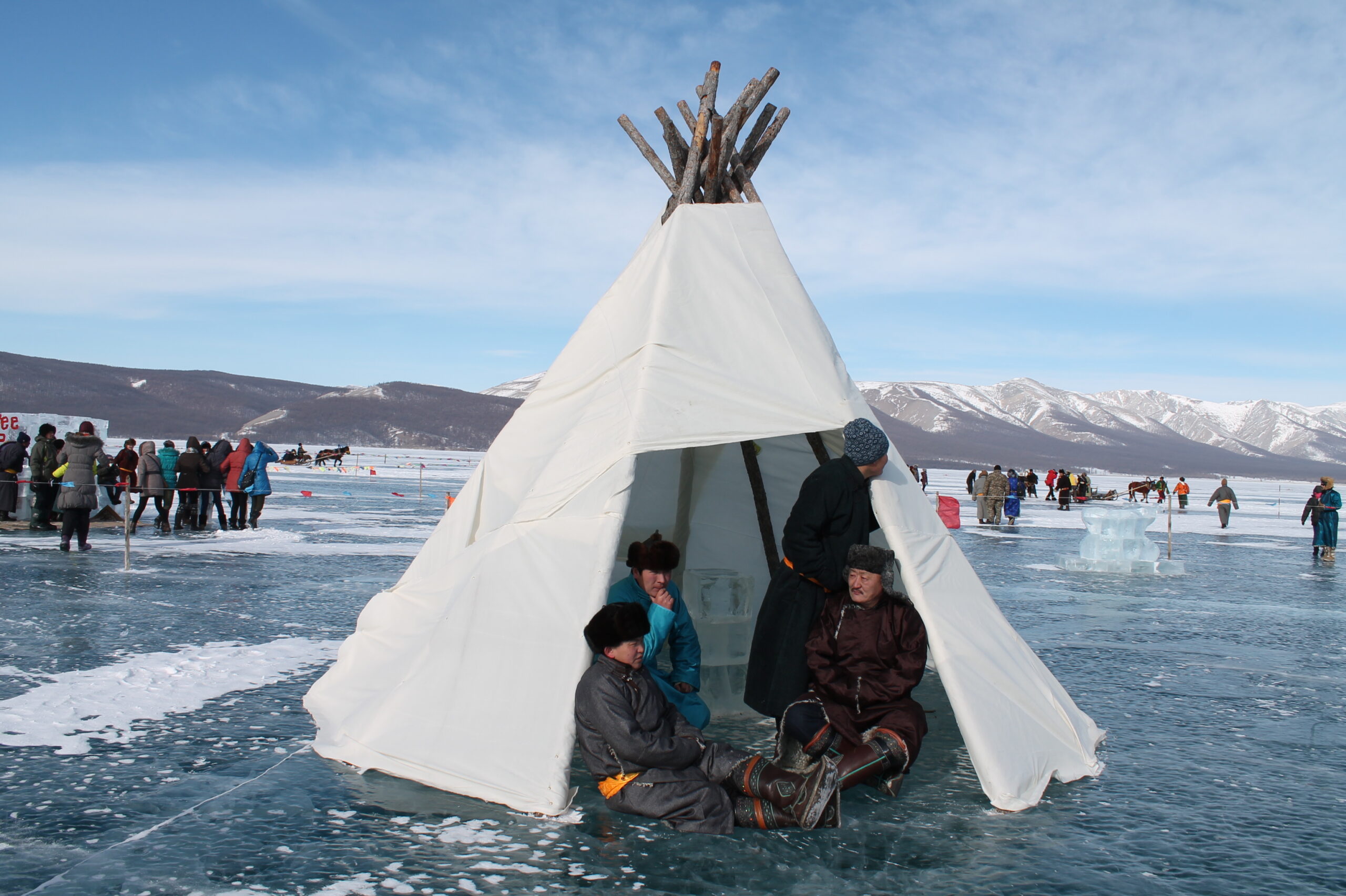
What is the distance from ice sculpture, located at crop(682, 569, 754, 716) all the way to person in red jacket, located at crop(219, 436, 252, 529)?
12188mm

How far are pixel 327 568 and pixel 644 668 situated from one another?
Result: 30.2 feet

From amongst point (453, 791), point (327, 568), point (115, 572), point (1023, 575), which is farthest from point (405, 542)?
point (453, 791)

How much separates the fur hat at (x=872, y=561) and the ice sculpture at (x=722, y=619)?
194 cm

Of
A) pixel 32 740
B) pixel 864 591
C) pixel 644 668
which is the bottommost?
pixel 32 740

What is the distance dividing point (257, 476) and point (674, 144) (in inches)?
512

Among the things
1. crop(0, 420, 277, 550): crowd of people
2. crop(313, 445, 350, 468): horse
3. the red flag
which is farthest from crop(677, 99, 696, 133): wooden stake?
crop(313, 445, 350, 468): horse

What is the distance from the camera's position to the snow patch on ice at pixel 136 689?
5133 millimetres

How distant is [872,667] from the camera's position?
454 centimetres

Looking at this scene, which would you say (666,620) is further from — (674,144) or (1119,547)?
(1119,547)

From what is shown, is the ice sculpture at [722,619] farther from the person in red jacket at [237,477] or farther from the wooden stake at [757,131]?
the person in red jacket at [237,477]

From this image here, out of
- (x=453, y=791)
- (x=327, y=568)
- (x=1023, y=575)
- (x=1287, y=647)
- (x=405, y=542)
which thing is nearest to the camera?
(x=453, y=791)

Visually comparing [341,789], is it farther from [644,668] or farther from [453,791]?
[644,668]

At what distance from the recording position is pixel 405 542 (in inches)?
640

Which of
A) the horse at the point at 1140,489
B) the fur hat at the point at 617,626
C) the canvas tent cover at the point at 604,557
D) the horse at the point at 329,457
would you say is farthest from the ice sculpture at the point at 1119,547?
the horse at the point at 329,457
